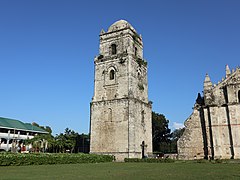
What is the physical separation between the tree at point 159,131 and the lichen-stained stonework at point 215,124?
2667 centimetres

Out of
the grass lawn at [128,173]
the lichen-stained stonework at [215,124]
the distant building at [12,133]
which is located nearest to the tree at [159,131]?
the lichen-stained stonework at [215,124]

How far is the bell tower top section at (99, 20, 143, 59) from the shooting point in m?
35.8

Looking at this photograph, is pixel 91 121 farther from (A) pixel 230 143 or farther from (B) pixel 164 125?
(B) pixel 164 125

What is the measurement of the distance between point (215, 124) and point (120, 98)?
1232 centimetres

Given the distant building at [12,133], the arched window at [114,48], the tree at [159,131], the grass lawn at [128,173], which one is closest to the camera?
the grass lawn at [128,173]

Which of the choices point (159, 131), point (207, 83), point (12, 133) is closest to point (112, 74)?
point (207, 83)

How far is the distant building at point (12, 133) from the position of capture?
160 feet

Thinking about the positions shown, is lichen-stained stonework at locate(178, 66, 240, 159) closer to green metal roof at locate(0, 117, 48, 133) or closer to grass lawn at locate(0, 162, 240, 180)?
grass lawn at locate(0, 162, 240, 180)

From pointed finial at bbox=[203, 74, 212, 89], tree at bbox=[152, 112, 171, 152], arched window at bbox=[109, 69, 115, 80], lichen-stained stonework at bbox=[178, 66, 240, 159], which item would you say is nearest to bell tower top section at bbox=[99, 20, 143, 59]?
arched window at bbox=[109, 69, 115, 80]

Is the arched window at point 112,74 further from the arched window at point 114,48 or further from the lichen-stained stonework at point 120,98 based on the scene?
the arched window at point 114,48

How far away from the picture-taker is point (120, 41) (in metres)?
36.4

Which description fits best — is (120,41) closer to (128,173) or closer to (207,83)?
(207,83)

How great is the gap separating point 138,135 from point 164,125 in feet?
95.6

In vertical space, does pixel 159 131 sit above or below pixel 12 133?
above
